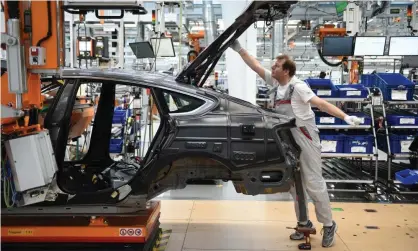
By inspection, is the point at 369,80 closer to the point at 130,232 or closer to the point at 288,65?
the point at 288,65

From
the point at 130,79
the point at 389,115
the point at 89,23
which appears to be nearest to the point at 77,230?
the point at 130,79

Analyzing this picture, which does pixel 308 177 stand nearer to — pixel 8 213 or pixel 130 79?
pixel 130 79

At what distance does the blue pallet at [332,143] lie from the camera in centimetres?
611

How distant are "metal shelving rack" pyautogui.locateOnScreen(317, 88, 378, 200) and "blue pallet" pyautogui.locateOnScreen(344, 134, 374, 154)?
0.06 m

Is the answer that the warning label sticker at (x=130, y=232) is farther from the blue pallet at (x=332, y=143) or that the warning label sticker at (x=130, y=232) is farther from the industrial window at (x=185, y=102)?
the blue pallet at (x=332, y=143)

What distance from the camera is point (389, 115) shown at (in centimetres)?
648

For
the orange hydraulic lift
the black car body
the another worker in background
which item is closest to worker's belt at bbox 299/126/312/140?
the another worker in background

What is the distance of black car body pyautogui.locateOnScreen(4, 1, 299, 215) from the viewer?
3.39 meters

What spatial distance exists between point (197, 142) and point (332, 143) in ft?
11.1

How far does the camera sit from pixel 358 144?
239 inches

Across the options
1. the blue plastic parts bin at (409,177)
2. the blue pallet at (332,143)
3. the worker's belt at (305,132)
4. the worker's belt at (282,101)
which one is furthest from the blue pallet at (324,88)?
the worker's belt at (305,132)

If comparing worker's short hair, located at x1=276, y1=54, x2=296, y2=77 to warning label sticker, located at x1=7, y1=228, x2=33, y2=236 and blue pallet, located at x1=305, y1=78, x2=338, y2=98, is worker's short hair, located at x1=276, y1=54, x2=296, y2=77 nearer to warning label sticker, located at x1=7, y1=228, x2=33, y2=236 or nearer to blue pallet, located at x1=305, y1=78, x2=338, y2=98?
blue pallet, located at x1=305, y1=78, x2=338, y2=98

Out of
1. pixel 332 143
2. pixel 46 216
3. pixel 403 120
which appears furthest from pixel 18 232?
pixel 403 120

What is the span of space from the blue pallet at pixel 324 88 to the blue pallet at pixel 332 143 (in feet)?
2.04
